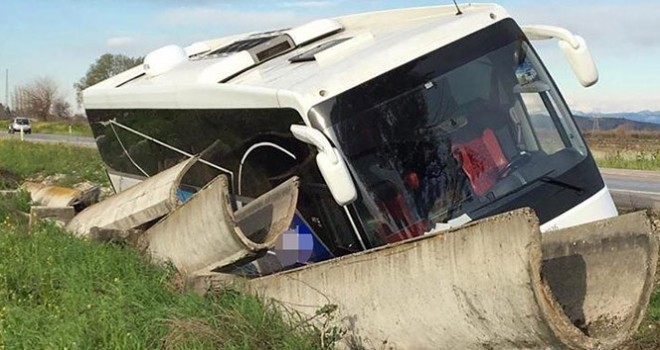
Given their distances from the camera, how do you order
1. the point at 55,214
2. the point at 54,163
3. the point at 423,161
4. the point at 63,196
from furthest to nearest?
1. the point at 54,163
2. the point at 63,196
3. the point at 55,214
4. the point at 423,161

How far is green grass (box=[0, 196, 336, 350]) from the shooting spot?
17.4 ft

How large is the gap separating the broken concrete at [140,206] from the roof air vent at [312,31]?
165 centimetres

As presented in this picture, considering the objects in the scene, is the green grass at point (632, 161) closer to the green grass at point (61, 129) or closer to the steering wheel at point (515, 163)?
the steering wheel at point (515, 163)

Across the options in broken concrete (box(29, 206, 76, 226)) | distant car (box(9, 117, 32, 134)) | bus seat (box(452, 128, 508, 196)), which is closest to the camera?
bus seat (box(452, 128, 508, 196))

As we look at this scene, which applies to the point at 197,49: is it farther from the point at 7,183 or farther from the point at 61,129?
the point at 61,129

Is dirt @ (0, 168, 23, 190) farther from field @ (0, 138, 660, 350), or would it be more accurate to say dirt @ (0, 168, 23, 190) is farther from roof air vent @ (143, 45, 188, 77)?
field @ (0, 138, 660, 350)

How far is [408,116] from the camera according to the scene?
6.36 m

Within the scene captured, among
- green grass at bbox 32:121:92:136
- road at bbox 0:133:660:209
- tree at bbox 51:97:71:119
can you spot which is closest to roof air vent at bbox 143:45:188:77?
road at bbox 0:133:660:209

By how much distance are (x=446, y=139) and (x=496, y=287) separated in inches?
83.0

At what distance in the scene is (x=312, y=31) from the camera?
28.7ft

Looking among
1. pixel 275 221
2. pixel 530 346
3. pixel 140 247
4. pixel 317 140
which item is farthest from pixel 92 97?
pixel 530 346

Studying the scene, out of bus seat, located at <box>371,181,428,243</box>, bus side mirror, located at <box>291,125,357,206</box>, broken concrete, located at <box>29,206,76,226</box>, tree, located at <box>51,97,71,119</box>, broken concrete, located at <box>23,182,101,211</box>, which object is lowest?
tree, located at <box>51,97,71,119</box>

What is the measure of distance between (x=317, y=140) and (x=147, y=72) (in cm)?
518

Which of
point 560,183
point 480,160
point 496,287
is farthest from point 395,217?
point 496,287
